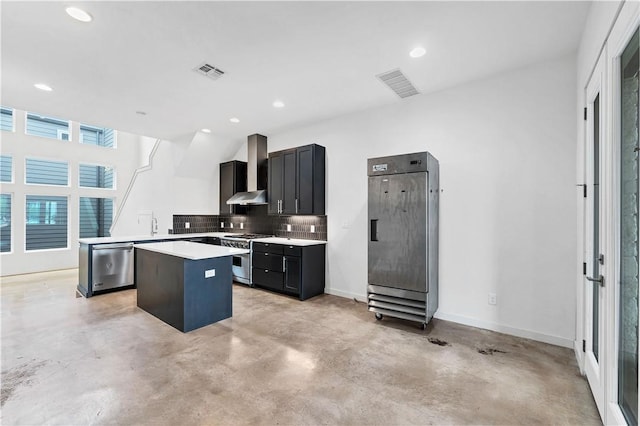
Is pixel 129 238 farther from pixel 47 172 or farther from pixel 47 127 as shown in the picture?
pixel 47 127

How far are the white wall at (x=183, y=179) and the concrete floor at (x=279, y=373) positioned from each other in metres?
2.93

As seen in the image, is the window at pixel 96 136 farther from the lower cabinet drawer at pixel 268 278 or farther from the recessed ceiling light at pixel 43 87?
the lower cabinet drawer at pixel 268 278

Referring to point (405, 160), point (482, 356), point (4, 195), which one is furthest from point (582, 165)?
point (4, 195)

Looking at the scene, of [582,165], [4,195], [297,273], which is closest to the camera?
[582,165]

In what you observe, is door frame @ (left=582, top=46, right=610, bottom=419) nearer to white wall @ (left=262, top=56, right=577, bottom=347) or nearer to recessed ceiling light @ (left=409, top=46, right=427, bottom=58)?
white wall @ (left=262, top=56, right=577, bottom=347)

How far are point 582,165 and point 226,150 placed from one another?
598 centimetres

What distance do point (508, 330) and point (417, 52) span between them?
10.3ft

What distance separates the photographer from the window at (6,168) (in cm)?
604

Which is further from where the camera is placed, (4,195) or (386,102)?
(4,195)

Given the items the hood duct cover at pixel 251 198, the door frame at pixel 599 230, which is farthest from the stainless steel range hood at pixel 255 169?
the door frame at pixel 599 230

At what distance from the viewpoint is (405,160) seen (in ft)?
10.8

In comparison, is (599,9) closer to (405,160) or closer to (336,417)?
(405,160)

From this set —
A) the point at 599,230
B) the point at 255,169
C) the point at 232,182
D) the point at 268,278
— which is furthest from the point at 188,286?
the point at 599,230

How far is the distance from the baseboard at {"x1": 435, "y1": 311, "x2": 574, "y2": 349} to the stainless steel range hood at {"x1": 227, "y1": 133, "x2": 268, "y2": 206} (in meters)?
3.75
